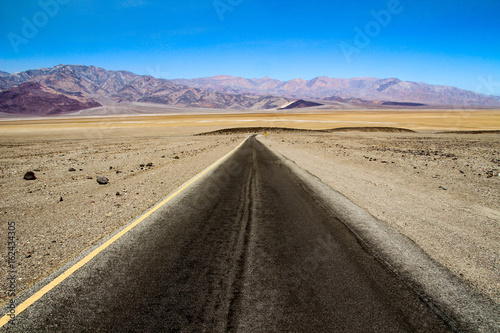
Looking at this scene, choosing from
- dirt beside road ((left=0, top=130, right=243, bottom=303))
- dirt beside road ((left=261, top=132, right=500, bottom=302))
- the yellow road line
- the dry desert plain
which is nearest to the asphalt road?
the yellow road line

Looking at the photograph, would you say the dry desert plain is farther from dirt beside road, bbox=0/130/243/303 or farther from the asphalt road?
the asphalt road

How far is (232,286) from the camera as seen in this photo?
3.47 metres

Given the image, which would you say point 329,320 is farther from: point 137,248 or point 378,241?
point 137,248

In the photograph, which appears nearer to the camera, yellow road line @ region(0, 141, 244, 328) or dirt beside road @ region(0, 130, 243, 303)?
yellow road line @ region(0, 141, 244, 328)

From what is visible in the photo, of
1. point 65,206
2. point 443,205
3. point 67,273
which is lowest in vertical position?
point 443,205

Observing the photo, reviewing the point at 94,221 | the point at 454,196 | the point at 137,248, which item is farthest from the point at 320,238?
the point at 454,196

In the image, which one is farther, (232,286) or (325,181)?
(325,181)

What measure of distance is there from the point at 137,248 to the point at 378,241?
4211mm

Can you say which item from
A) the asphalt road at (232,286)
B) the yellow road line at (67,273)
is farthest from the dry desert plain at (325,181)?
the asphalt road at (232,286)

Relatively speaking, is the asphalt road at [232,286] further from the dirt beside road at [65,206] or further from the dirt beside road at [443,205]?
the dirt beside road at [443,205]

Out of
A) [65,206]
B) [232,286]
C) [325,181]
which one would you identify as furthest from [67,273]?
[325,181]

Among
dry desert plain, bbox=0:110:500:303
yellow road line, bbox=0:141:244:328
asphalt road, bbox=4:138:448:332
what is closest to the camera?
asphalt road, bbox=4:138:448:332

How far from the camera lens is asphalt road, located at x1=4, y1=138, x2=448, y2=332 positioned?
2.86 metres

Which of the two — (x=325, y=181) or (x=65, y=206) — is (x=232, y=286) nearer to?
(x=65, y=206)
